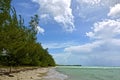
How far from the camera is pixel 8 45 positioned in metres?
42.7

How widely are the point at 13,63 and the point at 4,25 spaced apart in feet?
105

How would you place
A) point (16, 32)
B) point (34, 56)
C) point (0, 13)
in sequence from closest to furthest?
point (0, 13)
point (16, 32)
point (34, 56)

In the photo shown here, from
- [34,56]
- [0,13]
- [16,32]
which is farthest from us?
[34,56]

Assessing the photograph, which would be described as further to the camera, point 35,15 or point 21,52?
point 35,15

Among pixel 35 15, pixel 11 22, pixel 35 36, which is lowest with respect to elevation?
pixel 11 22

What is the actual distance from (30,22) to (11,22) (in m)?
54.8

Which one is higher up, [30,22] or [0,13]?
[30,22]

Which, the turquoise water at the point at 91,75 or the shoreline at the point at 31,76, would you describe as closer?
the shoreline at the point at 31,76

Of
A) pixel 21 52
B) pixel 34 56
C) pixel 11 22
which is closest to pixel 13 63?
pixel 21 52

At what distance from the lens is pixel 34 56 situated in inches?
3767

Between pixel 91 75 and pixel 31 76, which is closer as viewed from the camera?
pixel 31 76

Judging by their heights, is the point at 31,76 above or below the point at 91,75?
below

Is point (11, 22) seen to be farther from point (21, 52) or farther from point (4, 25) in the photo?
point (21, 52)

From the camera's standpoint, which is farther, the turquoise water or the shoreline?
the turquoise water
